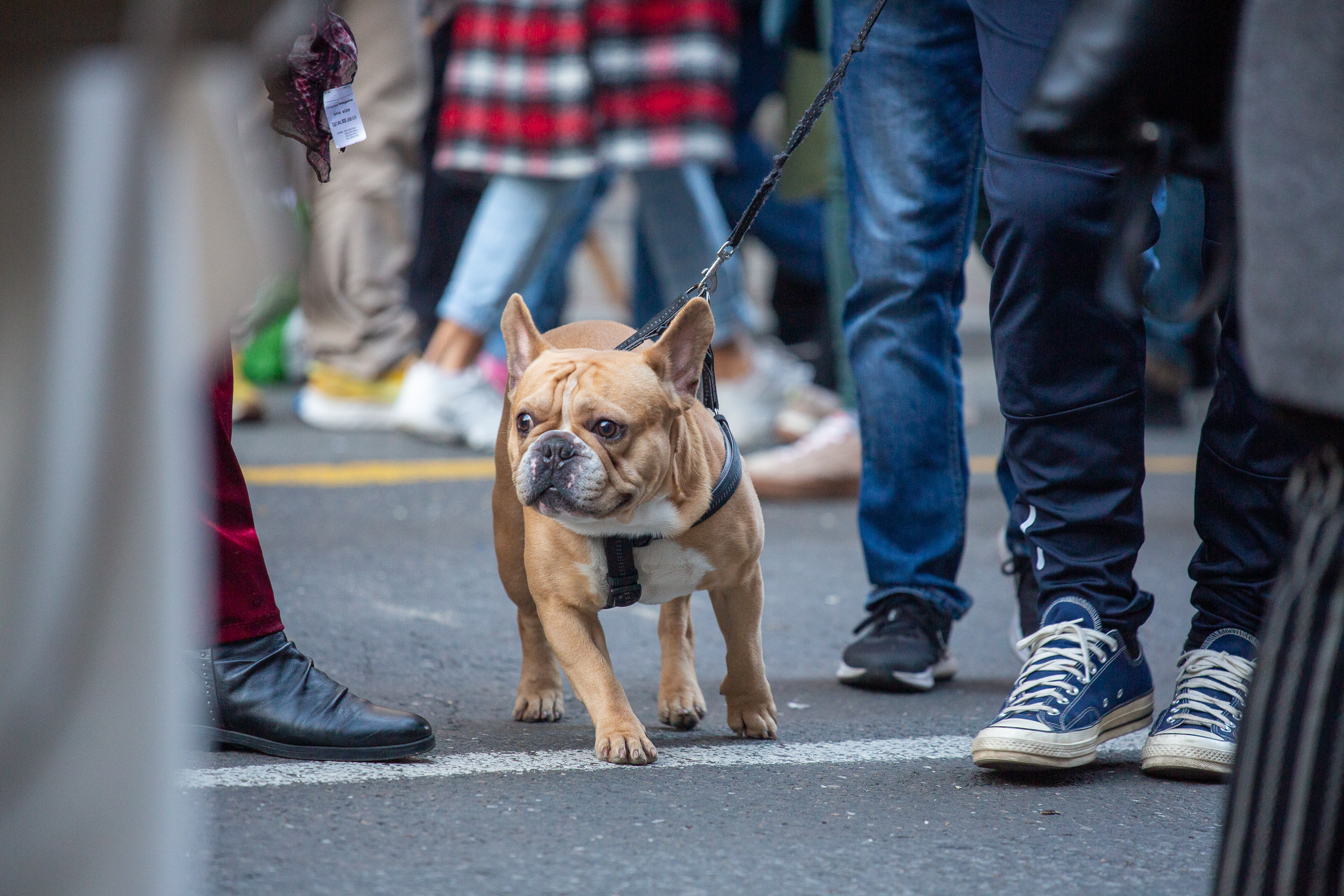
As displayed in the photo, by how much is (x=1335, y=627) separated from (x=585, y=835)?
1097 mm

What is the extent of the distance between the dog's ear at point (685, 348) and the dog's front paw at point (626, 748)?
626mm

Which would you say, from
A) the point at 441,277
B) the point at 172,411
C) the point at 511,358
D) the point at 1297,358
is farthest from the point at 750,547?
the point at 441,277

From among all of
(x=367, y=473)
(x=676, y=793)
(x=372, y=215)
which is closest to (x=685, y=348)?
(x=676, y=793)

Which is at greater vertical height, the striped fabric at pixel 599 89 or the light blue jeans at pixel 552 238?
the striped fabric at pixel 599 89

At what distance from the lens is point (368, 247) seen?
6.20 m

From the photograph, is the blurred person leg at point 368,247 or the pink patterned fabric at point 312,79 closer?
the pink patterned fabric at point 312,79

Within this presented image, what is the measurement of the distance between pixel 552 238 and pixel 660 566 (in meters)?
3.45

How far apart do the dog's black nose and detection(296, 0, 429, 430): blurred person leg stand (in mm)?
3960

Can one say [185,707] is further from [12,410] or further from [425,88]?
[425,88]

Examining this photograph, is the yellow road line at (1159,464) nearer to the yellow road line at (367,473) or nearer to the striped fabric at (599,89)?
the striped fabric at (599,89)

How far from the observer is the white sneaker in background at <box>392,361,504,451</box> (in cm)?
552

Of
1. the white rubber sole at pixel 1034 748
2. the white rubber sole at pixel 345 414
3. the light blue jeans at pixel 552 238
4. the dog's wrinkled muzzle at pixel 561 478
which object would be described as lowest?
the white rubber sole at pixel 1034 748

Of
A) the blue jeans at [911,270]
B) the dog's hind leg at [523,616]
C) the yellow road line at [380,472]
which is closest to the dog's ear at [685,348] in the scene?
the dog's hind leg at [523,616]

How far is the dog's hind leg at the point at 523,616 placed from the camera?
2602 mm
